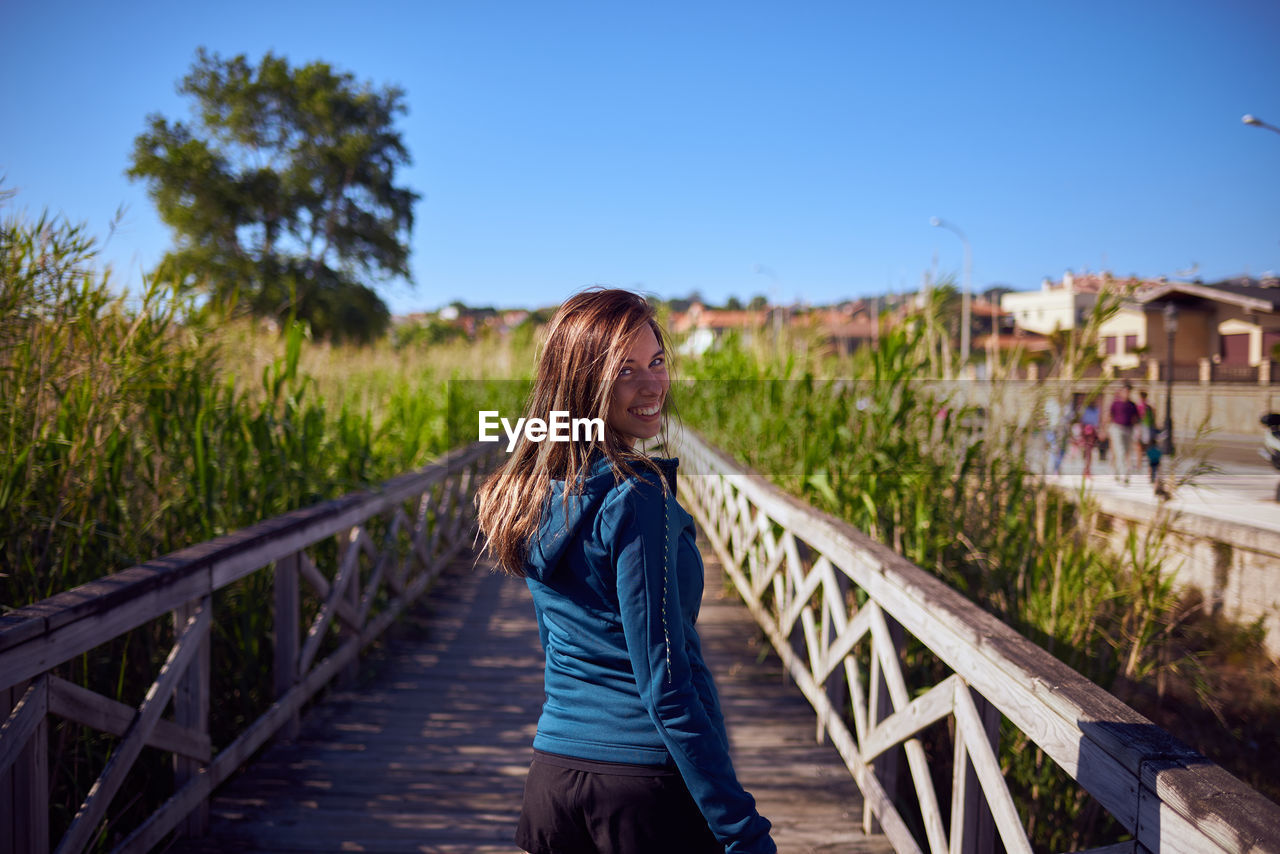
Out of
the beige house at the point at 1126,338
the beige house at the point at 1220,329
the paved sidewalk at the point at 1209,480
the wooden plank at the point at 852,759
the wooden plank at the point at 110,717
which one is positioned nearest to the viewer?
the wooden plank at the point at 110,717

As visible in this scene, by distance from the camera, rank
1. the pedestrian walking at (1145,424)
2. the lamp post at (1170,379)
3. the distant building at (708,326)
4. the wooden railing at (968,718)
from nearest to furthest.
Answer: the wooden railing at (968,718) < the lamp post at (1170,379) < the pedestrian walking at (1145,424) < the distant building at (708,326)

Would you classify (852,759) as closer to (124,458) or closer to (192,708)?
(192,708)

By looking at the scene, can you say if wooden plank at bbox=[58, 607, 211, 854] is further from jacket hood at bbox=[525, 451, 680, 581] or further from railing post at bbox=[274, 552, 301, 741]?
jacket hood at bbox=[525, 451, 680, 581]

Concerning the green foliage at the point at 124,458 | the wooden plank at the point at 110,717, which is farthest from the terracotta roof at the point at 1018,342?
the wooden plank at the point at 110,717

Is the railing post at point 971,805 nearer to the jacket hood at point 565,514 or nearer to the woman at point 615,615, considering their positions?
the woman at point 615,615

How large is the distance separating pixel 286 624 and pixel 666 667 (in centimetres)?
214

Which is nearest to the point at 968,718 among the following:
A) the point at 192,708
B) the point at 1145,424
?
the point at 192,708

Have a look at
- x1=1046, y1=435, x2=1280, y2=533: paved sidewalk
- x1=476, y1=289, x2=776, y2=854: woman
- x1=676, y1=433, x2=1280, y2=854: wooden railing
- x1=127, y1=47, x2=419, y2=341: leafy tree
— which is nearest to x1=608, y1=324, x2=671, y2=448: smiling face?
x1=476, y1=289, x2=776, y2=854: woman

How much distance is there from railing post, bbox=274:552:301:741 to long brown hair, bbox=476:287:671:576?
173cm

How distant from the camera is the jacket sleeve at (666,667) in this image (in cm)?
108

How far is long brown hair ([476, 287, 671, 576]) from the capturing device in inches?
48.3

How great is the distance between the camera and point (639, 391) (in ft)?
4.18

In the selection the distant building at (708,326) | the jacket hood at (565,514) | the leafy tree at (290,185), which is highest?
the leafy tree at (290,185)

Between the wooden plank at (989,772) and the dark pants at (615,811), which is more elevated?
the dark pants at (615,811)
